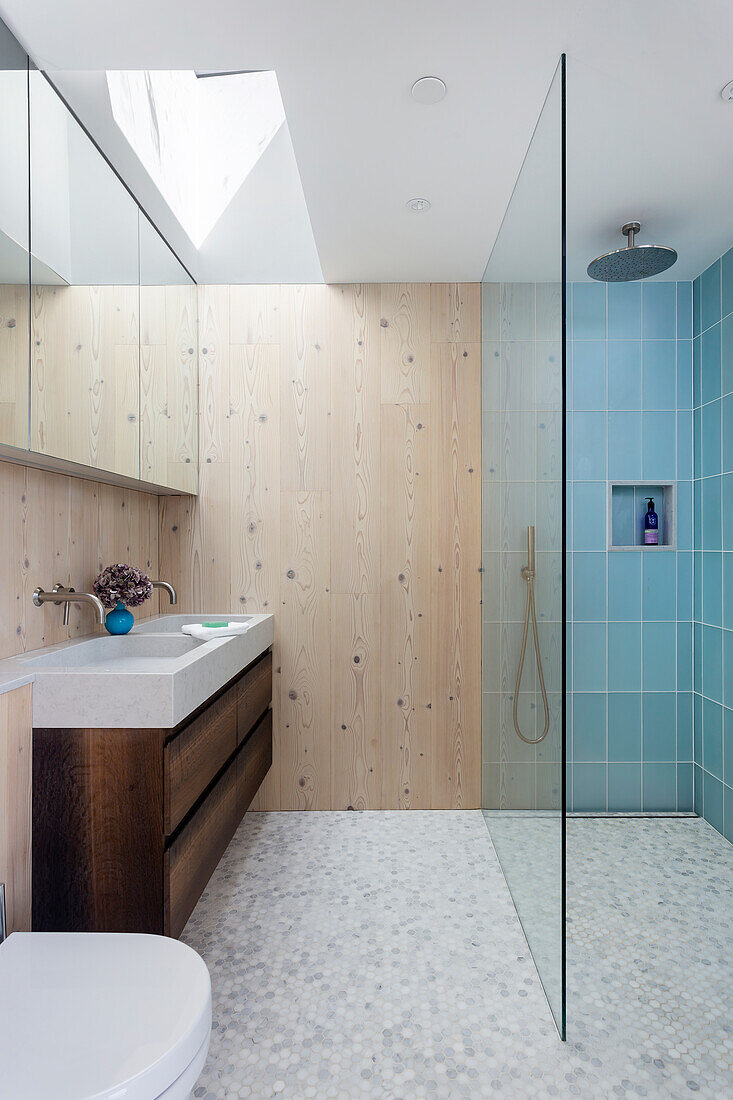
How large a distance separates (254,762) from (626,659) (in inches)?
65.6

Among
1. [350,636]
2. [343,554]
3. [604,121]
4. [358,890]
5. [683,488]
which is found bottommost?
[358,890]

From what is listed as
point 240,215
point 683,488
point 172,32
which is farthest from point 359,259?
point 683,488

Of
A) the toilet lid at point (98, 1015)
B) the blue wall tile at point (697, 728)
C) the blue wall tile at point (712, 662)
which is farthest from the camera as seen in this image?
the blue wall tile at point (697, 728)

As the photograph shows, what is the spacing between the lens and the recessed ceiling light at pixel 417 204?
2338mm

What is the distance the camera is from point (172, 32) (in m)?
1.57

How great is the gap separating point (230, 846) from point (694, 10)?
2971 mm

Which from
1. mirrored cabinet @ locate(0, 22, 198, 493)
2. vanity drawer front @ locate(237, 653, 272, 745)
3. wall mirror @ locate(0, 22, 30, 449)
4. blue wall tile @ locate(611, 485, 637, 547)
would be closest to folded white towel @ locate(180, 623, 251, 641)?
vanity drawer front @ locate(237, 653, 272, 745)

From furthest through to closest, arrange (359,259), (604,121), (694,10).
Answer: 1. (359,259)
2. (604,121)
3. (694,10)

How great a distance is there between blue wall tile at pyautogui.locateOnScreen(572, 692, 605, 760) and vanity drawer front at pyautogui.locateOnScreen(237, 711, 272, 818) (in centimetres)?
135

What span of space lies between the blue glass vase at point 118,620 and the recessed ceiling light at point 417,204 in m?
1.72

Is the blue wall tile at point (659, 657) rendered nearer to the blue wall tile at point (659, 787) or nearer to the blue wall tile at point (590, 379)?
the blue wall tile at point (659, 787)

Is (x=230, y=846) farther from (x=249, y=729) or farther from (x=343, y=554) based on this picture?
(x=343, y=554)

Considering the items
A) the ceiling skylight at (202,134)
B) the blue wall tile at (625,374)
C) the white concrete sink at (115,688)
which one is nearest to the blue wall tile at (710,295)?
the blue wall tile at (625,374)

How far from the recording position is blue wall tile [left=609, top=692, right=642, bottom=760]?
298cm
